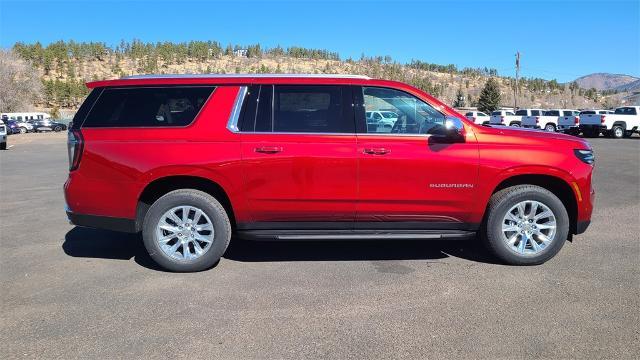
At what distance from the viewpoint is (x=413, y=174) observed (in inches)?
189

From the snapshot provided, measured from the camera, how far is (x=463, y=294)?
168 inches

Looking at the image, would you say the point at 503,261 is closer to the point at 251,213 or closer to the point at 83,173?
the point at 251,213

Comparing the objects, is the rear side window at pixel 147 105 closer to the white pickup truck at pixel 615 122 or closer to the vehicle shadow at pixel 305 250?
the vehicle shadow at pixel 305 250

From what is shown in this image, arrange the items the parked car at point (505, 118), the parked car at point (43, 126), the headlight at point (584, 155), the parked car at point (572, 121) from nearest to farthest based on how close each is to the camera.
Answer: the headlight at point (584, 155), the parked car at point (572, 121), the parked car at point (505, 118), the parked car at point (43, 126)

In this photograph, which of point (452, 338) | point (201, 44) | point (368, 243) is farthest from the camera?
point (201, 44)

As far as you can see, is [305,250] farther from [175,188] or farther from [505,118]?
[505,118]

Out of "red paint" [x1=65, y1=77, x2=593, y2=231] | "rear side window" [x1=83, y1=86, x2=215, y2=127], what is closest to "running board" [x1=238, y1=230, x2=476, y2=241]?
"red paint" [x1=65, y1=77, x2=593, y2=231]

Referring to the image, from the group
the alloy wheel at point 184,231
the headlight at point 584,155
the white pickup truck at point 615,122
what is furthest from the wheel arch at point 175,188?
the white pickup truck at point 615,122

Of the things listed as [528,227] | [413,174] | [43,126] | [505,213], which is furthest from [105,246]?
[43,126]

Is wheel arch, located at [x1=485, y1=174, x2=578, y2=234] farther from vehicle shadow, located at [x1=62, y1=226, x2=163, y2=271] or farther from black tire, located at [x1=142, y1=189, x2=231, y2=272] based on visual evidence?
vehicle shadow, located at [x1=62, y1=226, x2=163, y2=271]

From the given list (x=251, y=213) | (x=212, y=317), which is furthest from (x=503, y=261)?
(x=212, y=317)

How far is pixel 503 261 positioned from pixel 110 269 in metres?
4.12

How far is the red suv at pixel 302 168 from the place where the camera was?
15.6 ft

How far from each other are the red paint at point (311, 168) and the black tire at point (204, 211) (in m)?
0.18
